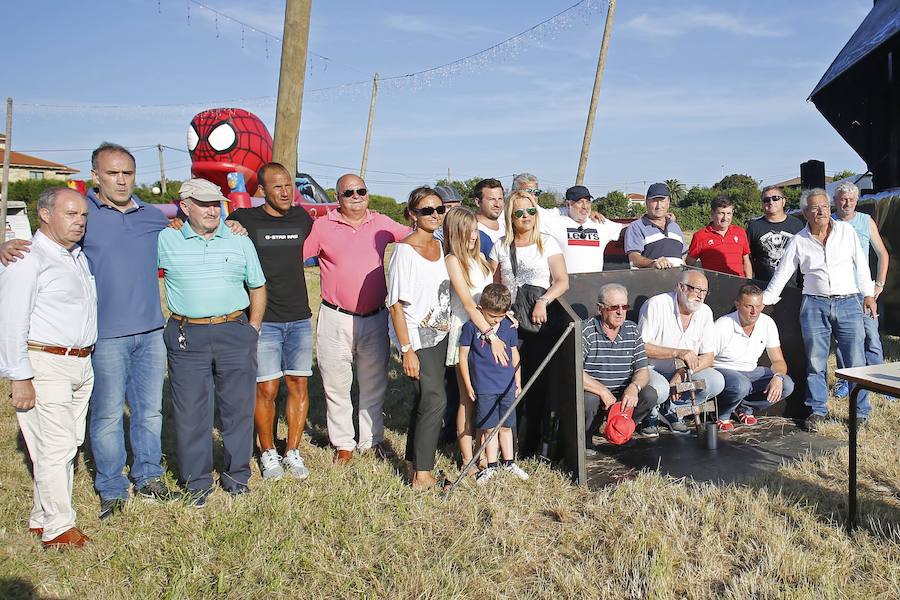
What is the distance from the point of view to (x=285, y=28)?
602 centimetres

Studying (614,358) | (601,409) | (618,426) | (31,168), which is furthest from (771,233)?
(31,168)

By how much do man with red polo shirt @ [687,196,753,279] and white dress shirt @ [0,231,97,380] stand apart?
16.6 ft

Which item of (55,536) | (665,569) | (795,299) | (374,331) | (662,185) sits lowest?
(55,536)

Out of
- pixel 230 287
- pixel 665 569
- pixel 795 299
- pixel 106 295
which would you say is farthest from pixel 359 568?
pixel 795 299

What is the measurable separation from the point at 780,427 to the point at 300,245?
13.1 ft

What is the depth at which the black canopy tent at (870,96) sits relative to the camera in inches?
399

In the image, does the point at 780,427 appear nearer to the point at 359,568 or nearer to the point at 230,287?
the point at 359,568

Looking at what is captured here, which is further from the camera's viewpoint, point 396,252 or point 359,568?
point 396,252

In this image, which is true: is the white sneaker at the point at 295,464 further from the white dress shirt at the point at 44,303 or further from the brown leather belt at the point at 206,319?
the white dress shirt at the point at 44,303

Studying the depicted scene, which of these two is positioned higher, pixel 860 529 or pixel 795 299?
pixel 795 299

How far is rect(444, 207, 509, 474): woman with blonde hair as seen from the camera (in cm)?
418

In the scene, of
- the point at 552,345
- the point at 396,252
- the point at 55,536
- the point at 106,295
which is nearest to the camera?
the point at 55,536

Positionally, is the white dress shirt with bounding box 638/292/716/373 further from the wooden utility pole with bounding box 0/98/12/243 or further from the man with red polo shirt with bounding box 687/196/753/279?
the wooden utility pole with bounding box 0/98/12/243

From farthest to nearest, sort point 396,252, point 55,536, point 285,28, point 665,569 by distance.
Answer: point 285,28 → point 396,252 → point 55,536 → point 665,569
